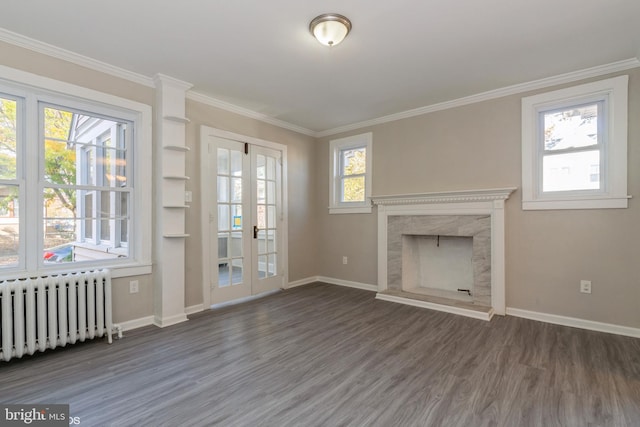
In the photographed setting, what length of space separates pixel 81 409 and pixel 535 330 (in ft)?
12.6

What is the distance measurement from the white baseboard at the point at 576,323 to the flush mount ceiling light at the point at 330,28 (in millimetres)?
3454

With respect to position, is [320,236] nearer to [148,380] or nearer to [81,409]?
[148,380]

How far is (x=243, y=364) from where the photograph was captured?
7.85ft

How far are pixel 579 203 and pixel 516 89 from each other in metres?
1.45

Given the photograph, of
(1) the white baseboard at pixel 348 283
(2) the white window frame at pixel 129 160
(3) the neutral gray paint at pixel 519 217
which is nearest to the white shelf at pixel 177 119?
(2) the white window frame at pixel 129 160

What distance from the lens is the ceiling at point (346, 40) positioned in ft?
7.14

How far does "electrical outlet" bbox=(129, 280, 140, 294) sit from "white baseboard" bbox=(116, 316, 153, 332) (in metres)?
0.30

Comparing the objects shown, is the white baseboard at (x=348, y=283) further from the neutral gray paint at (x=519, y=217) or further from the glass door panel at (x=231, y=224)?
the glass door panel at (x=231, y=224)

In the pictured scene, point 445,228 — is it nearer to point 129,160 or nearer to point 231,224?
point 231,224

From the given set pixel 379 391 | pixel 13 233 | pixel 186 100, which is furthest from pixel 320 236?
pixel 13 233

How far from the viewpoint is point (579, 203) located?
123 inches

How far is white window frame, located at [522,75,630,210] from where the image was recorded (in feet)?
9.61

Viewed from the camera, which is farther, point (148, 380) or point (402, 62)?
point (402, 62)
